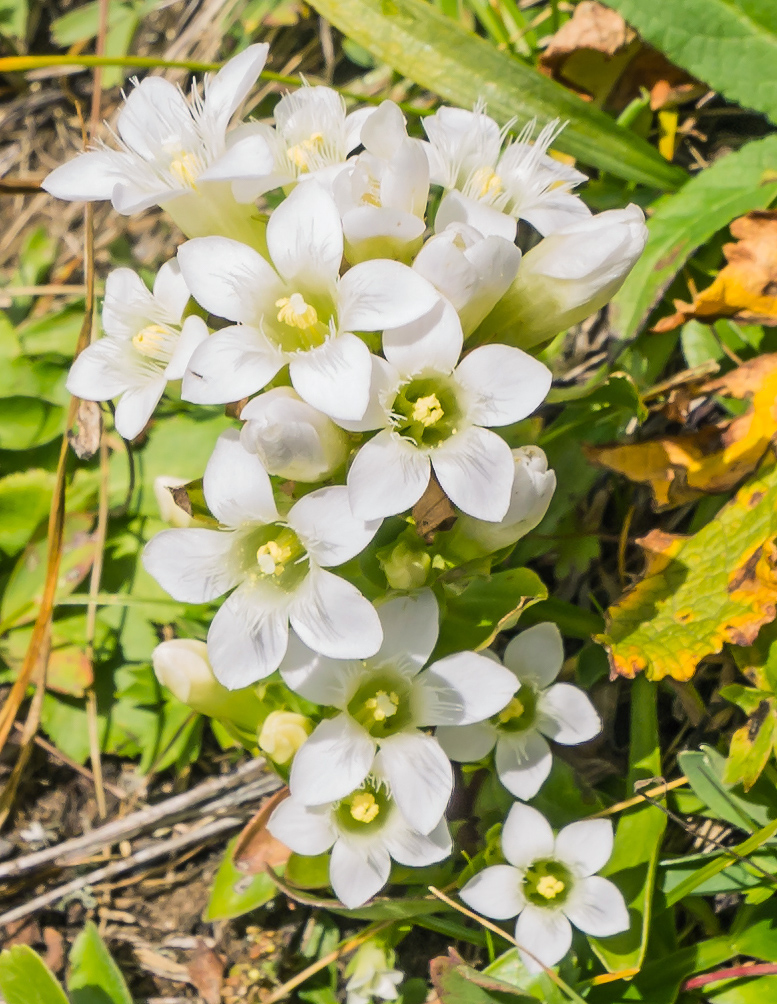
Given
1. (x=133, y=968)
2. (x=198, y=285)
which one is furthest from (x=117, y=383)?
(x=133, y=968)

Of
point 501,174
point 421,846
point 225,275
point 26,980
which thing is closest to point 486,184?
point 501,174

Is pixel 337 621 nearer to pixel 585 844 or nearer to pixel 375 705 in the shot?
pixel 375 705

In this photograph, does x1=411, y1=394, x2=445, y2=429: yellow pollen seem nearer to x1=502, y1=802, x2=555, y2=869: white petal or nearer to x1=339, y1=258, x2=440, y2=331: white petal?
x1=339, y1=258, x2=440, y2=331: white petal

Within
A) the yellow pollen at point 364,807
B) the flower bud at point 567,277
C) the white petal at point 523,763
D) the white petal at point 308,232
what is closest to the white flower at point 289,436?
the white petal at point 308,232

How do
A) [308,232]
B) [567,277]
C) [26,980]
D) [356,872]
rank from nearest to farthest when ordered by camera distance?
[308,232], [567,277], [356,872], [26,980]

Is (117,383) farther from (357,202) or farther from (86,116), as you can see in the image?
(86,116)

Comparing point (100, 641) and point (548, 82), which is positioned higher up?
point (548, 82)
